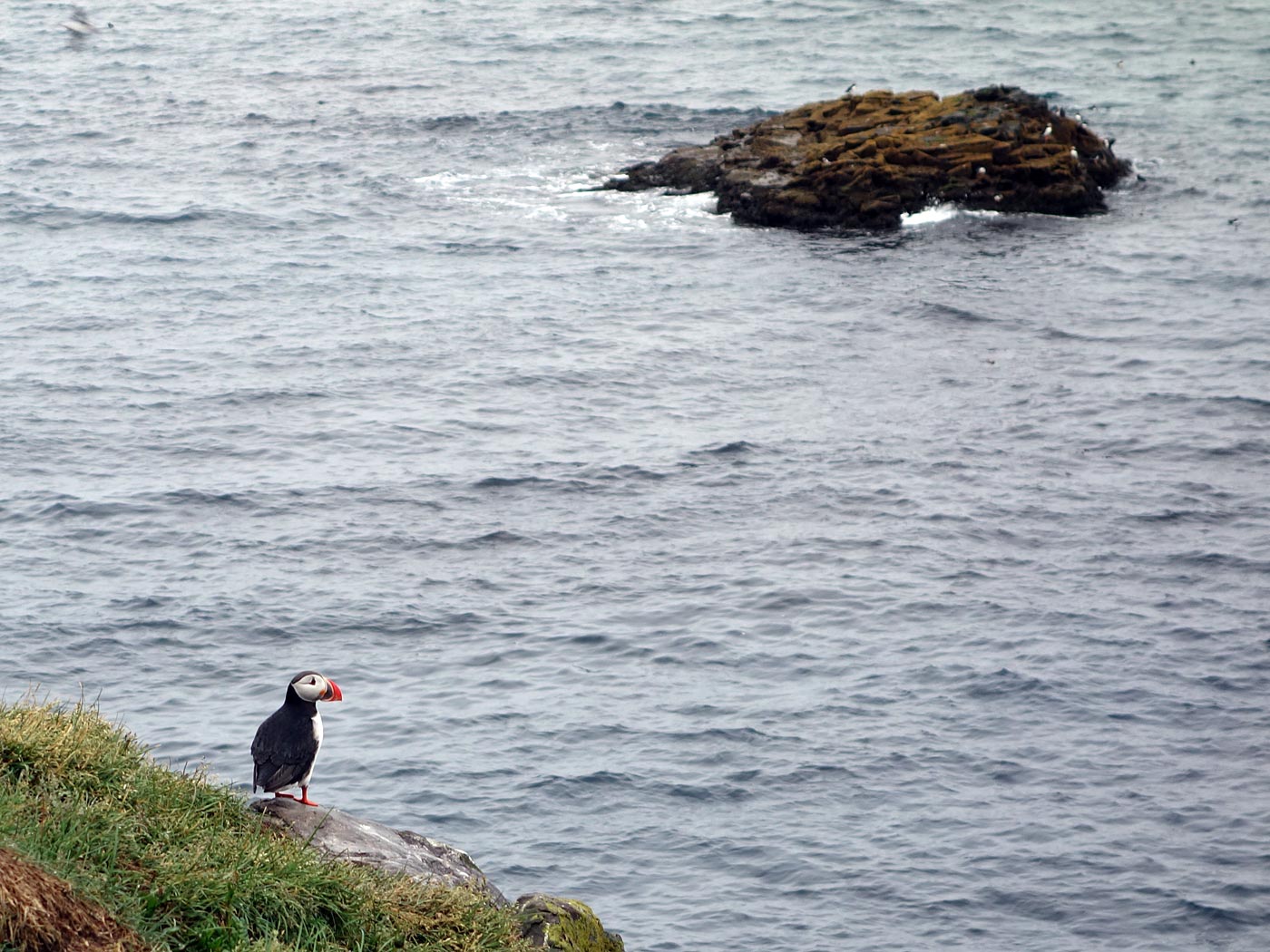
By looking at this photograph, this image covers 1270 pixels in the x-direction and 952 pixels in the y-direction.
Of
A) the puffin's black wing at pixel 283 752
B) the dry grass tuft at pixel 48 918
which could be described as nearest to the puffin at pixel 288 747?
the puffin's black wing at pixel 283 752

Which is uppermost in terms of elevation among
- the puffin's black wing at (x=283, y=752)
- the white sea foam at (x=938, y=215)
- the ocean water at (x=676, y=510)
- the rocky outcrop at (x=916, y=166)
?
the rocky outcrop at (x=916, y=166)

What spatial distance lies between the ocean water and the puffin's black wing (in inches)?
372

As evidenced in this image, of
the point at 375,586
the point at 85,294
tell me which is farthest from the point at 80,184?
the point at 375,586

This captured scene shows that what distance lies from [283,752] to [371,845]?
4.03 ft

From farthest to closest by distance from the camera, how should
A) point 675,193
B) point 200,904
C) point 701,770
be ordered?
point 675,193 < point 701,770 < point 200,904

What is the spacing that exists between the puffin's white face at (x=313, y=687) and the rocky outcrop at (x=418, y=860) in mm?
1012

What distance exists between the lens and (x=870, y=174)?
5553 cm

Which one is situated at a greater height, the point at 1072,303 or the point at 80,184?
the point at 80,184

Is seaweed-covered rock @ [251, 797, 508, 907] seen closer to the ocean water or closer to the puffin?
the puffin

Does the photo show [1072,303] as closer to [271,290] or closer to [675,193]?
[675,193]

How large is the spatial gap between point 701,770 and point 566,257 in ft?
98.1

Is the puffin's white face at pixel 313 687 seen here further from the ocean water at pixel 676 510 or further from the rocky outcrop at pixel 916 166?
the rocky outcrop at pixel 916 166

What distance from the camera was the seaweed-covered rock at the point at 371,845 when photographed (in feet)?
47.2

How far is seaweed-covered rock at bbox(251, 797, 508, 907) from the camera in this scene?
47.2ft
